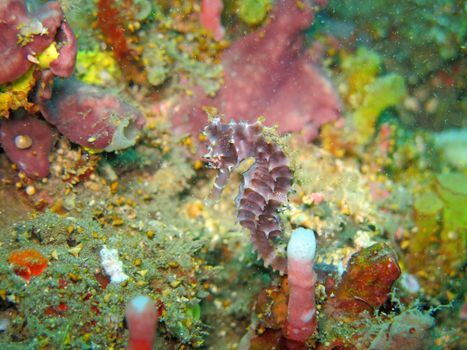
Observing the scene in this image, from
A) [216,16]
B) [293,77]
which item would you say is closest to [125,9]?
[216,16]

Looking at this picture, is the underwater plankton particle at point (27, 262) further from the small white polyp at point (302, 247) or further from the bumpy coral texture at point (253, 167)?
the small white polyp at point (302, 247)

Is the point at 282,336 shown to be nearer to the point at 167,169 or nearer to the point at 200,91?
the point at 167,169

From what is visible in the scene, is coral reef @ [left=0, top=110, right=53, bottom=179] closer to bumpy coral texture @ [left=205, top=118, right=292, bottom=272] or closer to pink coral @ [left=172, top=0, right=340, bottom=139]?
pink coral @ [left=172, top=0, right=340, bottom=139]

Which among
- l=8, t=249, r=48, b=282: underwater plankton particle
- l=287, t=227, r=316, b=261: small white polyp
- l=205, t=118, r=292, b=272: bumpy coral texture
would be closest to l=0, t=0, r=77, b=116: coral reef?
l=8, t=249, r=48, b=282: underwater plankton particle

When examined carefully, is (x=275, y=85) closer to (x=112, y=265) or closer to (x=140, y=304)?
(x=112, y=265)

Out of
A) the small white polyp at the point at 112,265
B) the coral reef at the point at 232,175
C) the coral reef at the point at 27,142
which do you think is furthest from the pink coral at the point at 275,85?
the small white polyp at the point at 112,265

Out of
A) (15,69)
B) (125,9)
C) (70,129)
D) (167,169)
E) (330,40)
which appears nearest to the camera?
(15,69)

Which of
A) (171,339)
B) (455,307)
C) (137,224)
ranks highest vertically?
(137,224)

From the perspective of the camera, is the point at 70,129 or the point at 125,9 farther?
the point at 125,9
